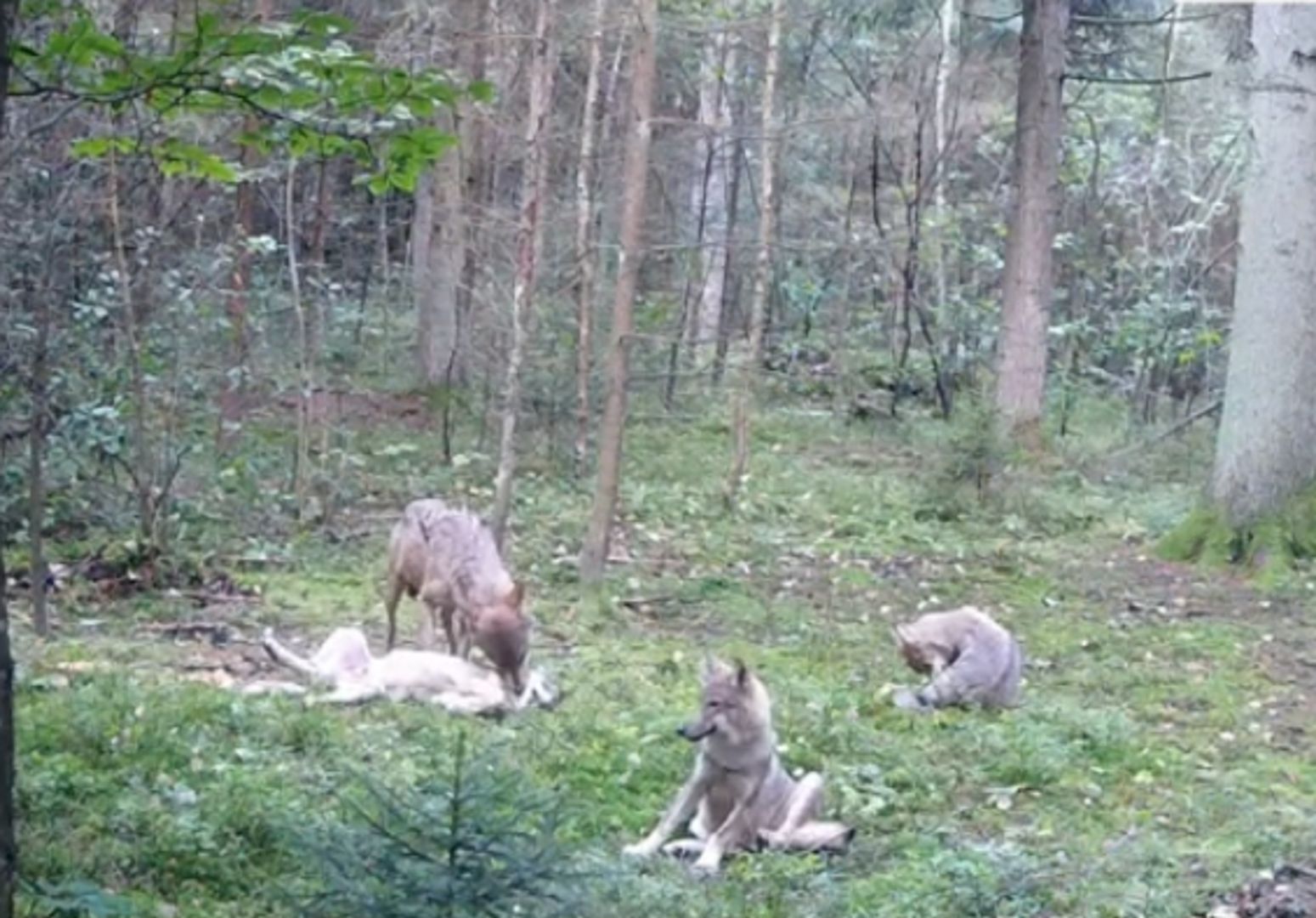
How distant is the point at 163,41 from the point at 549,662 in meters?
4.00

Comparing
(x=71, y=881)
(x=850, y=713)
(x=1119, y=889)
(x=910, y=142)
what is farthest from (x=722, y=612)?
(x=910, y=142)

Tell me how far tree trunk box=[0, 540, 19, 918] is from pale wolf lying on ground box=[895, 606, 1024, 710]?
21.9ft

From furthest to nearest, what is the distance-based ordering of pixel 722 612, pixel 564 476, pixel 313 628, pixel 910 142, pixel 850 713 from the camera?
pixel 910 142 → pixel 564 476 → pixel 722 612 → pixel 313 628 → pixel 850 713

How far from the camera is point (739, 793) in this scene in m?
7.78

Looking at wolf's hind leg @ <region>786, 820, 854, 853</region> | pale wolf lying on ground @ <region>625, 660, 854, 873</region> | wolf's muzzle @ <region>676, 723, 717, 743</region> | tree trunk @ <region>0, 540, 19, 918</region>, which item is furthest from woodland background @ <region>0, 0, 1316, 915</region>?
wolf's muzzle @ <region>676, 723, 717, 743</region>

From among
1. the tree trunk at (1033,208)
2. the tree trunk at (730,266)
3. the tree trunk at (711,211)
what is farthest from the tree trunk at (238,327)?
the tree trunk at (1033,208)

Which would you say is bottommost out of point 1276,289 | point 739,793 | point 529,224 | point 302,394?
point 739,793

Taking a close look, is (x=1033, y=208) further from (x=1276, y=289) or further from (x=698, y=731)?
(x=698, y=731)

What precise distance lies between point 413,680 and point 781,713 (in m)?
1.86

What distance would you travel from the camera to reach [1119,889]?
6.45 meters

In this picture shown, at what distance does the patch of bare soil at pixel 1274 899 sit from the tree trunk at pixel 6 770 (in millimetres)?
4014

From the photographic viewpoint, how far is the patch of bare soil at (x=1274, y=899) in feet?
20.5

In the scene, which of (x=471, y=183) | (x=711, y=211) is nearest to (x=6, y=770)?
(x=471, y=183)

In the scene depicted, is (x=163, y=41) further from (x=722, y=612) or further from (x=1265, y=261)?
(x=1265, y=261)
